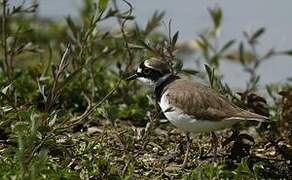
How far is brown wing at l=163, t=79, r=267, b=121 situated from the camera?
212 inches

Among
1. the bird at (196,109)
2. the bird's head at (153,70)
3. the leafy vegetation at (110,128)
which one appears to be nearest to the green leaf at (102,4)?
the leafy vegetation at (110,128)

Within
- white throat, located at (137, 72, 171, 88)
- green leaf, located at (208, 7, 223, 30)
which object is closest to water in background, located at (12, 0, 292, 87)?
green leaf, located at (208, 7, 223, 30)

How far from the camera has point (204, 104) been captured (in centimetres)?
549

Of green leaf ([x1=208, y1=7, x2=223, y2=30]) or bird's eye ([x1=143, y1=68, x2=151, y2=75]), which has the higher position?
green leaf ([x1=208, y1=7, x2=223, y2=30])

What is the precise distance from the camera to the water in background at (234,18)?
382 inches

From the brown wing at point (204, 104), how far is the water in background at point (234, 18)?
3.63 meters

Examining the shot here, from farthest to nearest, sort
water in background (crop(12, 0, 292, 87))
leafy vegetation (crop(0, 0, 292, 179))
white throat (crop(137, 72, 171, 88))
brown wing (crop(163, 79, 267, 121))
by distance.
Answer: water in background (crop(12, 0, 292, 87)) < white throat (crop(137, 72, 171, 88)) < brown wing (crop(163, 79, 267, 121)) < leafy vegetation (crop(0, 0, 292, 179))

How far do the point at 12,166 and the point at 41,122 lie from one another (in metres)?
0.36

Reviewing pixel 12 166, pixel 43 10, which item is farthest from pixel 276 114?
pixel 43 10

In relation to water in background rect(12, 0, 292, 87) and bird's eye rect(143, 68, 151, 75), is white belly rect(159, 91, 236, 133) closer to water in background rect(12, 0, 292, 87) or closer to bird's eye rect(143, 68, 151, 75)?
bird's eye rect(143, 68, 151, 75)

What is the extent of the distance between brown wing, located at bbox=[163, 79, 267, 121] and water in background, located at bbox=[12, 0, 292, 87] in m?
3.63

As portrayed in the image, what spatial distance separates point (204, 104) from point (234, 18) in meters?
5.21

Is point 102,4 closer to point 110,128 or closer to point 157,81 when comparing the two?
point 157,81

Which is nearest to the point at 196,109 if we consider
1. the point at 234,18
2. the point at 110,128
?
the point at 110,128
